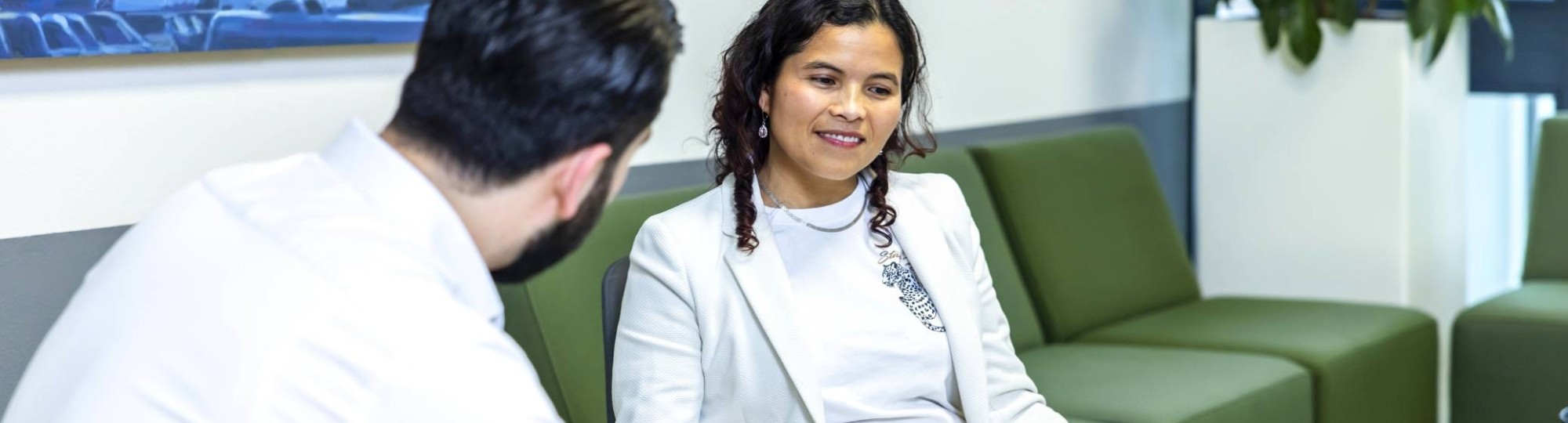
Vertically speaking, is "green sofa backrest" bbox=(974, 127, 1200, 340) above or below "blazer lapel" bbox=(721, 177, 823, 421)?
below

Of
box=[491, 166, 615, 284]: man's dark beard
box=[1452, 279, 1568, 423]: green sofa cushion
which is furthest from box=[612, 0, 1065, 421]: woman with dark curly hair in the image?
box=[1452, 279, 1568, 423]: green sofa cushion

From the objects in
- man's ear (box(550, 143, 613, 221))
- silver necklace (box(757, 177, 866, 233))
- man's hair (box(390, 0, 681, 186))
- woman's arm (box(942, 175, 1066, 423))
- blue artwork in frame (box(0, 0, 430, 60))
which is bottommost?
woman's arm (box(942, 175, 1066, 423))

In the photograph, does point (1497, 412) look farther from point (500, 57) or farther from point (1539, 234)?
point (500, 57)

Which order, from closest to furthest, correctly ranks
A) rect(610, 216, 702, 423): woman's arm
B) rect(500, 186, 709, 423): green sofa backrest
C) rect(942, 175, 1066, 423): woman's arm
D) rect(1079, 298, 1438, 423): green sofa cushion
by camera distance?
rect(610, 216, 702, 423): woman's arm
rect(942, 175, 1066, 423): woman's arm
rect(500, 186, 709, 423): green sofa backrest
rect(1079, 298, 1438, 423): green sofa cushion

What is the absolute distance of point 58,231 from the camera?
212cm

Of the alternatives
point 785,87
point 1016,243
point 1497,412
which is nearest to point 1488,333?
point 1497,412

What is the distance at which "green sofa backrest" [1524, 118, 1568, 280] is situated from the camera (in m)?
3.78

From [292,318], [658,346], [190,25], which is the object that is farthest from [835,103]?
[292,318]

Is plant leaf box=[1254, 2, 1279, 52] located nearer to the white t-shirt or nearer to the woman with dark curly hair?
the woman with dark curly hair

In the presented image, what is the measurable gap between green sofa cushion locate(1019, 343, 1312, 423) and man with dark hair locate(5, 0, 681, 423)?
5.83 feet

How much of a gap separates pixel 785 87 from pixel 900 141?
1.12 feet

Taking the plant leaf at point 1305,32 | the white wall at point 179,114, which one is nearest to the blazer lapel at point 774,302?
the white wall at point 179,114

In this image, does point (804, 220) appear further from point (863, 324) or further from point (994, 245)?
point (994, 245)

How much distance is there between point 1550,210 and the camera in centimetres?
380
